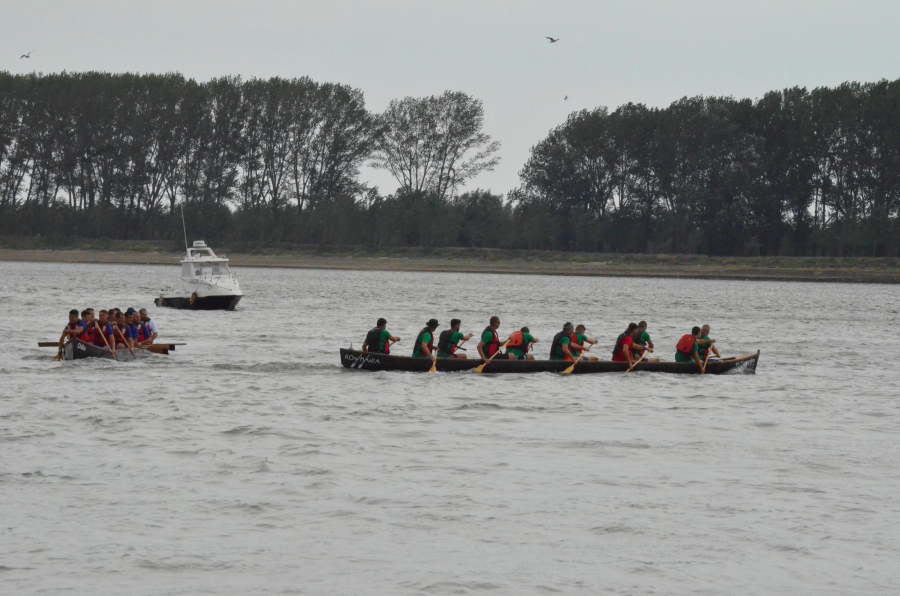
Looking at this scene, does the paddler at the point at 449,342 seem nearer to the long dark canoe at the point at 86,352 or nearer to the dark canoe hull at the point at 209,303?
the long dark canoe at the point at 86,352

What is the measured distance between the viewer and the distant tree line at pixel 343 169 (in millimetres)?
95000

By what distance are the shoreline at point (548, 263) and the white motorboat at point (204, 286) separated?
4614 cm

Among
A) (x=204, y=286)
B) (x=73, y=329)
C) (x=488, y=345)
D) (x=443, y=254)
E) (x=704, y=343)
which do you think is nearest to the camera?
(x=488, y=345)

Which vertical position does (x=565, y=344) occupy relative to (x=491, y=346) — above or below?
above

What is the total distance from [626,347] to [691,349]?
160 centimetres

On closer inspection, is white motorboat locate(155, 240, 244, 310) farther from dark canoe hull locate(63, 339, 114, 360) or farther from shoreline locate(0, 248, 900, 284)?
shoreline locate(0, 248, 900, 284)

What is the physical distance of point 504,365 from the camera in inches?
1065

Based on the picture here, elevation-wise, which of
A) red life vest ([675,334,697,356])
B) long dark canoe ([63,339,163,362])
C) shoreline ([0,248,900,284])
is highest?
shoreline ([0,248,900,284])

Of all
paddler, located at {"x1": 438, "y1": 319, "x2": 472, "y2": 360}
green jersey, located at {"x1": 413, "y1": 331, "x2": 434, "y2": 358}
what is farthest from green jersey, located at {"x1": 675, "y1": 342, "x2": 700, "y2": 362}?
green jersey, located at {"x1": 413, "y1": 331, "x2": 434, "y2": 358}

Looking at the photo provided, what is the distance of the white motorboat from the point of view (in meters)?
50.5

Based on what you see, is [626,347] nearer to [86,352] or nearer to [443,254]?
[86,352]

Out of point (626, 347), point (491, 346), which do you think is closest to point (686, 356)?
point (626, 347)

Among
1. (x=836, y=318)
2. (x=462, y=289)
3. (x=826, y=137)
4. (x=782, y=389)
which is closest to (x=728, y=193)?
(x=826, y=137)

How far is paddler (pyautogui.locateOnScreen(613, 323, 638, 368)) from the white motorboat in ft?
86.0
